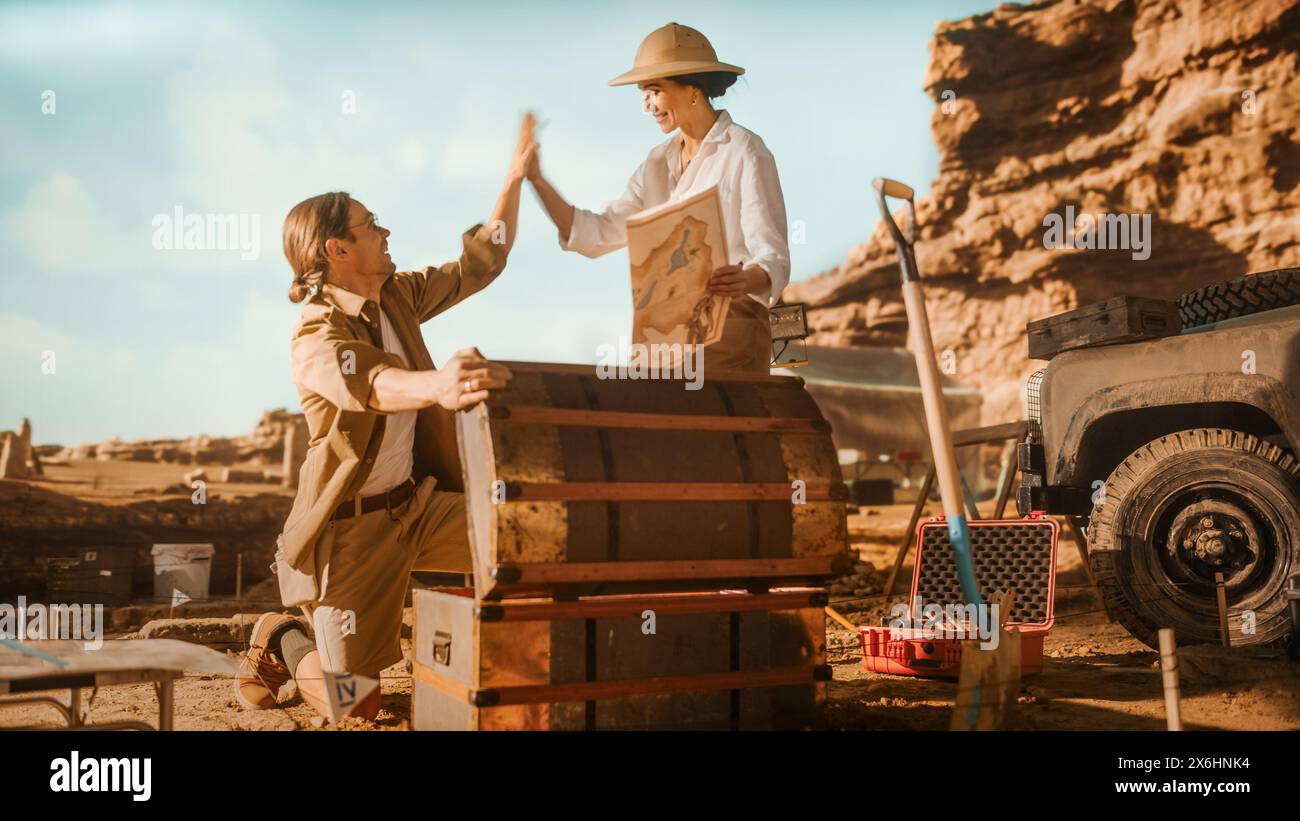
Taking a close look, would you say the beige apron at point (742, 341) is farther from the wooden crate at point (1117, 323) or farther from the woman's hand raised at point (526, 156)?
the wooden crate at point (1117, 323)

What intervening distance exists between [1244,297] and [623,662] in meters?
4.29

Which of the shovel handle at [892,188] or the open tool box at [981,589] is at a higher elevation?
the shovel handle at [892,188]

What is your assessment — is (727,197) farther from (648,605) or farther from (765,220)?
(648,605)

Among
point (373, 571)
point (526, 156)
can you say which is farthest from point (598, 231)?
point (373, 571)

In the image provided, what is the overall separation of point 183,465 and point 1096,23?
2558 centimetres

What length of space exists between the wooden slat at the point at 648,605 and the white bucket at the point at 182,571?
6.66 metres

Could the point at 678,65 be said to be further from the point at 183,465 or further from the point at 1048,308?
the point at 1048,308

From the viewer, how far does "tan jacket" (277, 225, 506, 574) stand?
11.7 feet

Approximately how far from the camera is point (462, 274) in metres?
4.64

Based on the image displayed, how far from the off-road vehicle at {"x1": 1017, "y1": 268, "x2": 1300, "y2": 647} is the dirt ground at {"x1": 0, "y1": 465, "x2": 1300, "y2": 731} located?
0.37 m

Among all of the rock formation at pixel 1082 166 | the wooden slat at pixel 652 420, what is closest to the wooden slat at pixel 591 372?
the wooden slat at pixel 652 420

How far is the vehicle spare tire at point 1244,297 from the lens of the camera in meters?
5.62
